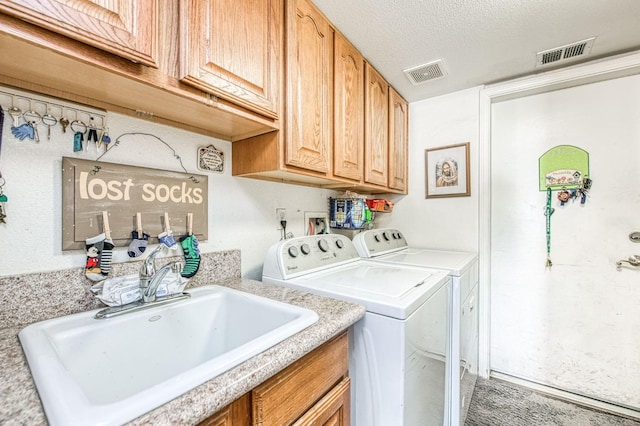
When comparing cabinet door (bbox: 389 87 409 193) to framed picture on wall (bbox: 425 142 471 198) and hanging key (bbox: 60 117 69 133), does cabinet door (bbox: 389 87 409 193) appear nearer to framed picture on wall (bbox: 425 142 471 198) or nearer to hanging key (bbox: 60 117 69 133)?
framed picture on wall (bbox: 425 142 471 198)

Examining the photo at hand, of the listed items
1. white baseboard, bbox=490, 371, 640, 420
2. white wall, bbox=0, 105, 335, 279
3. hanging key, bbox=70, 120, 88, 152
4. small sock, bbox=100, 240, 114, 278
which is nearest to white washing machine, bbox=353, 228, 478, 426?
white baseboard, bbox=490, 371, 640, 420

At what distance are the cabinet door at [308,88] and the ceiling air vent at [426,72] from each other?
72 centimetres

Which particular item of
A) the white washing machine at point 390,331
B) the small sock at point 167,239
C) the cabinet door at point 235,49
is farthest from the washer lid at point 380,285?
the cabinet door at point 235,49

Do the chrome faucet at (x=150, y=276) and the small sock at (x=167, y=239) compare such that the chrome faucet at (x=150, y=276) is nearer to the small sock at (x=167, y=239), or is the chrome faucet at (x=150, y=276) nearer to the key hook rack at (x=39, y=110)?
the small sock at (x=167, y=239)

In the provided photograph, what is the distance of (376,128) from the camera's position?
186 cm

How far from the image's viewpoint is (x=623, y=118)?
1771 millimetres

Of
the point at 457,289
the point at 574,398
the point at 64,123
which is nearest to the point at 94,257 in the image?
the point at 64,123

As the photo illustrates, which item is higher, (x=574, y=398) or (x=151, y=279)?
(x=151, y=279)

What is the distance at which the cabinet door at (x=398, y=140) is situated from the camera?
2.07 metres

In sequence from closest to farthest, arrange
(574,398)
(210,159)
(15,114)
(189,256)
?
(15,114) < (189,256) < (210,159) < (574,398)

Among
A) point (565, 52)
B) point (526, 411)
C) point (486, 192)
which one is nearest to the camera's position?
point (565, 52)

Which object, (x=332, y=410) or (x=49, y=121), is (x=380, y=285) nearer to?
(x=332, y=410)

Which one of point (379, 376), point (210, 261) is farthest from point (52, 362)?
point (379, 376)

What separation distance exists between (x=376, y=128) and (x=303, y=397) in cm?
160
